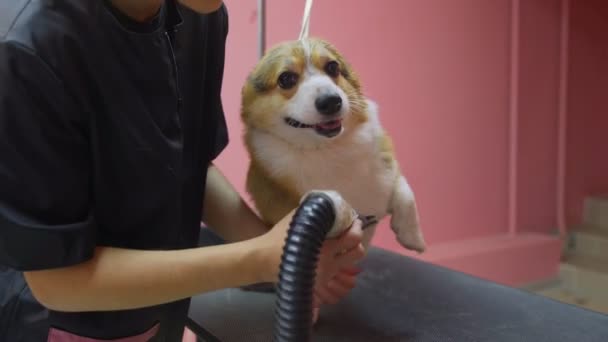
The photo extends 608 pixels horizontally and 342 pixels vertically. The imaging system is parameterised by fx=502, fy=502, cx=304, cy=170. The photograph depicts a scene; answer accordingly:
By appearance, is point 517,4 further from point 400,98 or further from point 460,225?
point 460,225

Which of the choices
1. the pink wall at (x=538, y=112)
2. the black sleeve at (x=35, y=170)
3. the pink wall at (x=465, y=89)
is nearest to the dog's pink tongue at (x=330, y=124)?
the black sleeve at (x=35, y=170)

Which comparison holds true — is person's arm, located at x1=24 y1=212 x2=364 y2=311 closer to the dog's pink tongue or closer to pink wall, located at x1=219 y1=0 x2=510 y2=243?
the dog's pink tongue

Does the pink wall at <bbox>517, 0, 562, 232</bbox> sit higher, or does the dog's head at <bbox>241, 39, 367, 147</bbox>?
the dog's head at <bbox>241, 39, 367, 147</bbox>

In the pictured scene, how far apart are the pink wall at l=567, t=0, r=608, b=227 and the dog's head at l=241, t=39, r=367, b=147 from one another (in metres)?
2.16

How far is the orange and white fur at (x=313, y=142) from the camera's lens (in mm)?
659

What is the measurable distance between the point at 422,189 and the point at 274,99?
1.26m

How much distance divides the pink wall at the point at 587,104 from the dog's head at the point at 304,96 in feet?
7.08

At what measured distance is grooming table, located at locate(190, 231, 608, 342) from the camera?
765mm

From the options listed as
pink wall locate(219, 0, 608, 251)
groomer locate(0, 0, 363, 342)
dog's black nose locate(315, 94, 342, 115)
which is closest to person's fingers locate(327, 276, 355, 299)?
groomer locate(0, 0, 363, 342)

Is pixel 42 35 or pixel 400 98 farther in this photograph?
pixel 400 98

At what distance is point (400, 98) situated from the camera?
5.82 feet

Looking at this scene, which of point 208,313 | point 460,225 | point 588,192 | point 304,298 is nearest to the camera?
point 304,298

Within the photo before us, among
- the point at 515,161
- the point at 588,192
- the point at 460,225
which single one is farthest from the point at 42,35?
the point at 588,192

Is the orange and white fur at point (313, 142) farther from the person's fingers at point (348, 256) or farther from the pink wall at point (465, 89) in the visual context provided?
the pink wall at point (465, 89)
